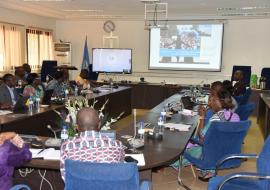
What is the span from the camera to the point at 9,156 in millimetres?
2166

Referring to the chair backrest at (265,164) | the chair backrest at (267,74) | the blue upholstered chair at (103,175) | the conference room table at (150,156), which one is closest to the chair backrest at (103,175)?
the blue upholstered chair at (103,175)

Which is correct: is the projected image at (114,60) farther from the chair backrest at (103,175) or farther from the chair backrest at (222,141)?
the chair backrest at (103,175)

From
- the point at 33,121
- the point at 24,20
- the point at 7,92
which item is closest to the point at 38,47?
the point at 24,20

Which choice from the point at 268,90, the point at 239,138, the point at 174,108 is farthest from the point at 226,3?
the point at 239,138

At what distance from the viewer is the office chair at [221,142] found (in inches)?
125

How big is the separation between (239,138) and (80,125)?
5.95ft

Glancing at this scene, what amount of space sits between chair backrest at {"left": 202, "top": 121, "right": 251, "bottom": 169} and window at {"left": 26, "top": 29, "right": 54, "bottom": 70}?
316 inches

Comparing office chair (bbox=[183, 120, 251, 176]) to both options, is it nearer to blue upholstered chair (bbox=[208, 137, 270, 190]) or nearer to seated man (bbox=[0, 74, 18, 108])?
blue upholstered chair (bbox=[208, 137, 270, 190])

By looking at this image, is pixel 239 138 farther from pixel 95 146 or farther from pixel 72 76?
pixel 72 76

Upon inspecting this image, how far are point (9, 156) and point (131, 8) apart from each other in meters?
6.93

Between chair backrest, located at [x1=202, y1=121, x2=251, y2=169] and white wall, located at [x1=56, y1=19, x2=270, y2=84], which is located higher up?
white wall, located at [x1=56, y1=19, x2=270, y2=84]

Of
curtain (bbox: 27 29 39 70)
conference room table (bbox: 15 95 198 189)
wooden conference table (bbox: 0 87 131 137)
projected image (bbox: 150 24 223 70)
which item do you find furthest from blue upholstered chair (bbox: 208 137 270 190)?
curtain (bbox: 27 29 39 70)

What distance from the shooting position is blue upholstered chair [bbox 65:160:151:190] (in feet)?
5.89

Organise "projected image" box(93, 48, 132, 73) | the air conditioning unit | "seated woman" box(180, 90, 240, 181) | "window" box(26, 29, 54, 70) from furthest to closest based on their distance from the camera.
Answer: the air conditioning unit < "projected image" box(93, 48, 132, 73) < "window" box(26, 29, 54, 70) < "seated woman" box(180, 90, 240, 181)
